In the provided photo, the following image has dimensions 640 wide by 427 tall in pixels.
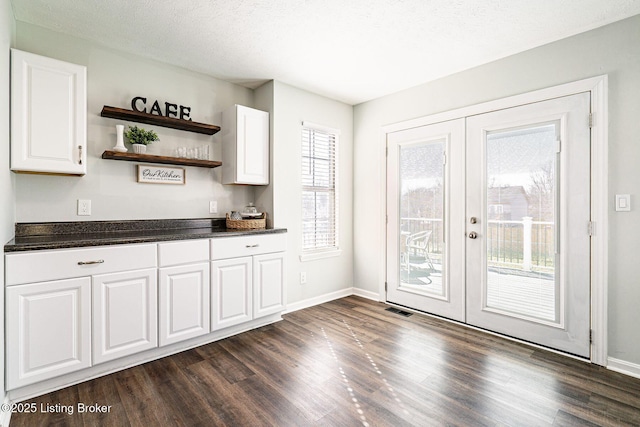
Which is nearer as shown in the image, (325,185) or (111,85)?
(111,85)

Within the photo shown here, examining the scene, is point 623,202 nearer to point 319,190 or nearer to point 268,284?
point 319,190

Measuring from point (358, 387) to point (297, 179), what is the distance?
227 centimetres

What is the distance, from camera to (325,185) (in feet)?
13.3

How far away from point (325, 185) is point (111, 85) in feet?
7.82

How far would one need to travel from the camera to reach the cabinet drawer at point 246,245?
2.82 m

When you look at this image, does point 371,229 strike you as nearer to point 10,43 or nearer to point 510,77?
point 510,77

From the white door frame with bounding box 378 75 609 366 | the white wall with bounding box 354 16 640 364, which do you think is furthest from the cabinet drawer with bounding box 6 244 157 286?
the white door frame with bounding box 378 75 609 366

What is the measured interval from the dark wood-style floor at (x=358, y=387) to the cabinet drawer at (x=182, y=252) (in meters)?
0.76

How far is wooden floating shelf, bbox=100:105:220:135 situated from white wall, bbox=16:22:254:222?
86 mm

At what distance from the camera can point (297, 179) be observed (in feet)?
12.2

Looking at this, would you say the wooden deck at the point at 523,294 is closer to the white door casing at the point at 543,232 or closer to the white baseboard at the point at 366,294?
the white door casing at the point at 543,232

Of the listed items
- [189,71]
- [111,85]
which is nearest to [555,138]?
Answer: [189,71]

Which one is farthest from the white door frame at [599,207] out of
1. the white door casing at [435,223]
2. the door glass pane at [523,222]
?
the white door casing at [435,223]

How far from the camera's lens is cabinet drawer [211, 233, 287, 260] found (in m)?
2.82
